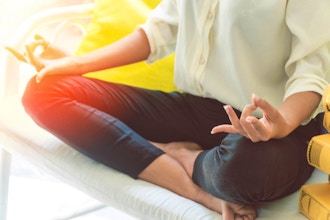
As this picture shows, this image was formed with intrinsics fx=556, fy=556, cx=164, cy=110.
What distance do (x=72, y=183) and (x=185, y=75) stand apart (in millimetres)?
250

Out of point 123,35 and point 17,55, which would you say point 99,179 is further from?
point 123,35

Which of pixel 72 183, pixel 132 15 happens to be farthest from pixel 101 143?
pixel 132 15

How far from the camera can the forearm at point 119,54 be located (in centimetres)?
93

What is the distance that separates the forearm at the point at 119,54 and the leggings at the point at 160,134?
33 millimetres

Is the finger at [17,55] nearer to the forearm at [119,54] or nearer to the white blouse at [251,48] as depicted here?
the forearm at [119,54]

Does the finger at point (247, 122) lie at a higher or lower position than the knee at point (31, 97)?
higher

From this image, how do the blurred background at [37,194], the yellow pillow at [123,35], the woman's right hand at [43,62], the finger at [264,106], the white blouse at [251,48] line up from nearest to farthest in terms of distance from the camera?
the finger at [264,106]
the white blouse at [251,48]
the woman's right hand at [43,62]
the yellow pillow at [123,35]
the blurred background at [37,194]

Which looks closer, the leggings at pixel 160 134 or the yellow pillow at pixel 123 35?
the leggings at pixel 160 134

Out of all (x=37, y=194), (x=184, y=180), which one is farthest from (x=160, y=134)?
(x=37, y=194)

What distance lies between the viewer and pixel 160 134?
90 cm

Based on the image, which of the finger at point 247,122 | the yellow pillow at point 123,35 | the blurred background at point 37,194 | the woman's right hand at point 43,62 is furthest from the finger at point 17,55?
the finger at point 247,122

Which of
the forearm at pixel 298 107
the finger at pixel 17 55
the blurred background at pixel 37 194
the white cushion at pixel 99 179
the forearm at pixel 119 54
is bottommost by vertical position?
the blurred background at pixel 37 194

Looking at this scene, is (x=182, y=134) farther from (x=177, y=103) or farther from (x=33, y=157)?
(x=33, y=157)

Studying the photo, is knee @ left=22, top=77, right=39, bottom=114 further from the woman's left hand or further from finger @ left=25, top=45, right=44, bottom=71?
the woman's left hand
